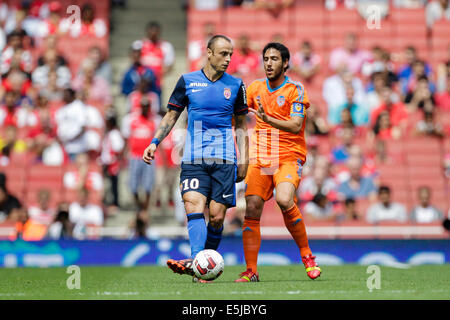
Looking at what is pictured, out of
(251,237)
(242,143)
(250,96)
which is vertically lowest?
(251,237)

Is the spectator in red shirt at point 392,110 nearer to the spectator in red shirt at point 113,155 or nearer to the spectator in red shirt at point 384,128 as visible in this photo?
the spectator in red shirt at point 384,128

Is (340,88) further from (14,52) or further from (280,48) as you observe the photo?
(280,48)

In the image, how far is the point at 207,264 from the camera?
25.1 feet

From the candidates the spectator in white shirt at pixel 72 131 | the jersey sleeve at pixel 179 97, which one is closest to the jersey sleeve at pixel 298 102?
the jersey sleeve at pixel 179 97

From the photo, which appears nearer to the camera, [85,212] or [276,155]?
[276,155]

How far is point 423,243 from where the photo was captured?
41.4 ft

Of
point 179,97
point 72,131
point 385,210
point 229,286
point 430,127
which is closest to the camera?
point 229,286

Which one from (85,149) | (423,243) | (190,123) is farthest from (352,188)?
(190,123)

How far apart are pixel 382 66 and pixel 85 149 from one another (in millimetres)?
6320

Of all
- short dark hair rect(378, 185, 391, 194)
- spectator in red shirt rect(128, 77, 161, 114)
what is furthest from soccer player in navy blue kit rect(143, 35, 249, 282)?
spectator in red shirt rect(128, 77, 161, 114)

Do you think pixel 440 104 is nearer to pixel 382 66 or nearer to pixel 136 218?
pixel 382 66

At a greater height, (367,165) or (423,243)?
(367,165)

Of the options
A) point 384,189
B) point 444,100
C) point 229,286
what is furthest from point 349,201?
point 229,286

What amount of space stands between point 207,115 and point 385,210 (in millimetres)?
6649
